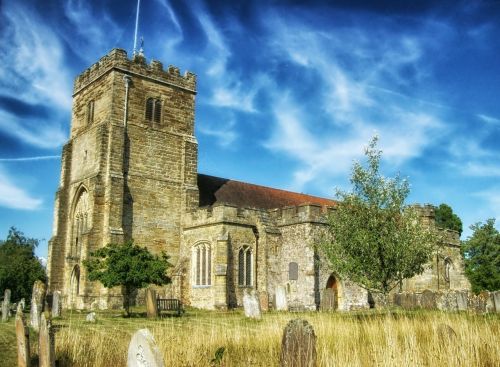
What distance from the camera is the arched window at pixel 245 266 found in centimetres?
2670

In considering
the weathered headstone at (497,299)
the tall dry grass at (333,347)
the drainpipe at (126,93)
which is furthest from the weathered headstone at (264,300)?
the tall dry grass at (333,347)

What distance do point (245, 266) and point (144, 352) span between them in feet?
65.0

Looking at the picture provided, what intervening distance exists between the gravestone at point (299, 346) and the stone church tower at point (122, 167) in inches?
778

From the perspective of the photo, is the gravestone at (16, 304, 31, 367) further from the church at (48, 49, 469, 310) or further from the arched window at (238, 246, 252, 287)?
the arched window at (238, 246, 252, 287)

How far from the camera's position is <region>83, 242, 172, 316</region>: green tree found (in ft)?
69.3

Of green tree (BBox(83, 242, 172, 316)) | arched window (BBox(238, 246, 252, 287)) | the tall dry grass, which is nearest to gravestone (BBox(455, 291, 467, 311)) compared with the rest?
arched window (BBox(238, 246, 252, 287))

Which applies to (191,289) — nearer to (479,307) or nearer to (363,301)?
(363,301)

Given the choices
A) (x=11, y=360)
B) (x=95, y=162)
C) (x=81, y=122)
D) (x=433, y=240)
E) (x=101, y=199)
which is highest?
(x=81, y=122)

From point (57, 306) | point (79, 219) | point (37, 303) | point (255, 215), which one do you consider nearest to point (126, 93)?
point (79, 219)

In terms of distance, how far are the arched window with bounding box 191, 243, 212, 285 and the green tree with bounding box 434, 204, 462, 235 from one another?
3047 cm

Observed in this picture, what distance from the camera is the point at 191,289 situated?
1085 inches

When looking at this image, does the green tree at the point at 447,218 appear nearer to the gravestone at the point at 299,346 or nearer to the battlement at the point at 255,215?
the battlement at the point at 255,215

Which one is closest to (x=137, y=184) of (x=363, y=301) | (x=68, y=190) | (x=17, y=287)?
(x=68, y=190)

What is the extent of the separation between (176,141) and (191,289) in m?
8.71
